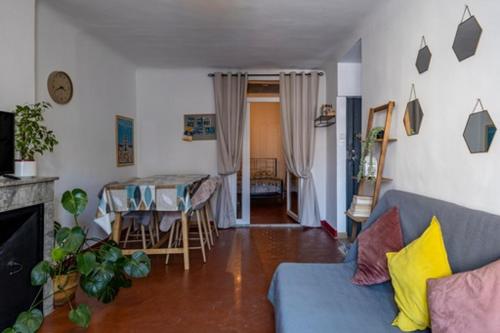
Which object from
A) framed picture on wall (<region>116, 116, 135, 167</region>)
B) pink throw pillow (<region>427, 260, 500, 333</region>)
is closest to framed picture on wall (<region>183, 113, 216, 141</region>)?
framed picture on wall (<region>116, 116, 135, 167</region>)

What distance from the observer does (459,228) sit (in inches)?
57.5

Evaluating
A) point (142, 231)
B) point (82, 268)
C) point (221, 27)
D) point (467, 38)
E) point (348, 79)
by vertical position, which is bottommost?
point (142, 231)

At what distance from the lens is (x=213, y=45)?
380 cm

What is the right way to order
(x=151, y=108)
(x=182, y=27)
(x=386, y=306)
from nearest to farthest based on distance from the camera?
(x=386, y=306) → (x=182, y=27) → (x=151, y=108)

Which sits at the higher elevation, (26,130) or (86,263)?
(26,130)

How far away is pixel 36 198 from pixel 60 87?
1490mm

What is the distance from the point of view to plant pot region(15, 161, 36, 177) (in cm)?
210

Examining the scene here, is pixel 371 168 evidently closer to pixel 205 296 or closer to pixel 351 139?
pixel 351 139

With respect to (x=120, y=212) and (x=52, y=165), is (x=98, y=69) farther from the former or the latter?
(x=120, y=212)

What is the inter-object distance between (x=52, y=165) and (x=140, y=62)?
2.26m

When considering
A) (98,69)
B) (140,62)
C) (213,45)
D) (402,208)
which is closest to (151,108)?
(140,62)

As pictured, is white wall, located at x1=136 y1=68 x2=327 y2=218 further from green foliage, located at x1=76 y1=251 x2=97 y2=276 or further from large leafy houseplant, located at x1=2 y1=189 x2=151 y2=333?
green foliage, located at x1=76 y1=251 x2=97 y2=276

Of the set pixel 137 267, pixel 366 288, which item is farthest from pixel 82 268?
pixel 366 288

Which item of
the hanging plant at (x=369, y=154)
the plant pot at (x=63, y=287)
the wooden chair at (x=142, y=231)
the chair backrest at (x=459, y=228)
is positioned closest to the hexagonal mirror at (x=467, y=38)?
the chair backrest at (x=459, y=228)
